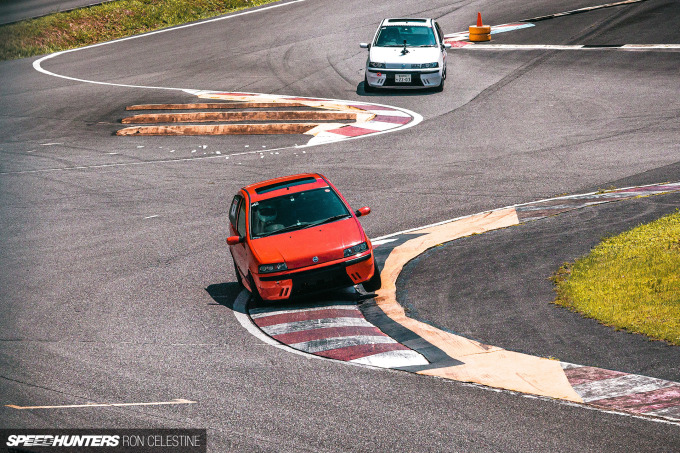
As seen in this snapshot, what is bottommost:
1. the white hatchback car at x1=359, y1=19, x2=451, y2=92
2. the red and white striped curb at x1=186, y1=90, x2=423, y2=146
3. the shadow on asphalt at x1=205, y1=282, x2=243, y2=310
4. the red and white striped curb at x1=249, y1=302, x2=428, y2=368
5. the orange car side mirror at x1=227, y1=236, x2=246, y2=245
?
the shadow on asphalt at x1=205, y1=282, x2=243, y2=310

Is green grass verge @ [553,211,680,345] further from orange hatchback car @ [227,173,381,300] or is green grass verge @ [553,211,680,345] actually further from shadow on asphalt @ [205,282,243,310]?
shadow on asphalt @ [205,282,243,310]

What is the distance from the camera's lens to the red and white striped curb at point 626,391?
6840mm

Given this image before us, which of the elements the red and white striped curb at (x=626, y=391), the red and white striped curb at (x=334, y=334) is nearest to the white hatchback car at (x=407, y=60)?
the red and white striped curb at (x=334, y=334)

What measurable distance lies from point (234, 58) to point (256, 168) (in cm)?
1356

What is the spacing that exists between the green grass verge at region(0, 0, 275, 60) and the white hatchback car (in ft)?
57.0

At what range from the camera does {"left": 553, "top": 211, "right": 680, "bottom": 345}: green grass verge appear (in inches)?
340

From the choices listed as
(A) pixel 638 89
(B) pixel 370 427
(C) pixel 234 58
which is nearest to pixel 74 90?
(C) pixel 234 58

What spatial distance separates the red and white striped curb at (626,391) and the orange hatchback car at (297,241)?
3.72 meters

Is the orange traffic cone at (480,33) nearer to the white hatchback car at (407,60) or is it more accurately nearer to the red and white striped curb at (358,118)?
the white hatchback car at (407,60)

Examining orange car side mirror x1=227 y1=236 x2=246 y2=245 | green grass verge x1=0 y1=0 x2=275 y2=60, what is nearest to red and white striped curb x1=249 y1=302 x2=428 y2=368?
orange car side mirror x1=227 y1=236 x2=246 y2=245

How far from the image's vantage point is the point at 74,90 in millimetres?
28234

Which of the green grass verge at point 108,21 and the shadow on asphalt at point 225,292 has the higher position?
the green grass verge at point 108,21

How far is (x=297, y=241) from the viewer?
438 inches

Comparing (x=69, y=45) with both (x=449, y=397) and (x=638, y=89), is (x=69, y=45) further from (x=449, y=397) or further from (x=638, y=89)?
(x=449, y=397)
